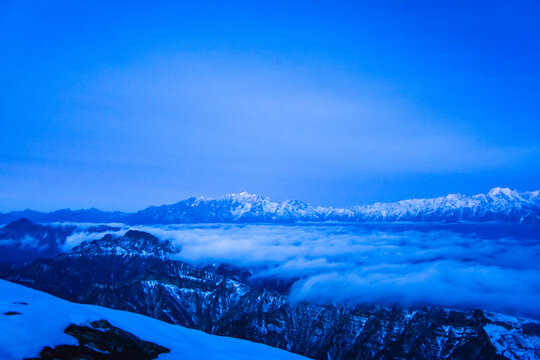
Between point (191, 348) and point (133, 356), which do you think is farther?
point (191, 348)

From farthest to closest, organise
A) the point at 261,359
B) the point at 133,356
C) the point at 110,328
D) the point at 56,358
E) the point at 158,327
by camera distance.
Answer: the point at 158,327 < the point at 261,359 < the point at 110,328 < the point at 133,356 < the point at 56,358

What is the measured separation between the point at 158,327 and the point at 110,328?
11.3 meters

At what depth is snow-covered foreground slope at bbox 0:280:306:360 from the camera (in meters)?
28.1

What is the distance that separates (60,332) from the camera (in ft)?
104

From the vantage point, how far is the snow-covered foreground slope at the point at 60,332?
28.1 m

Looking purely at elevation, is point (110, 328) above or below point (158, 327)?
above

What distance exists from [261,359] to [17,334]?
1011 inches

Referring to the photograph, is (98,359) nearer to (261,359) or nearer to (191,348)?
(191,348)

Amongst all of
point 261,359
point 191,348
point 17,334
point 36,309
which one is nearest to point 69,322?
point 36,309

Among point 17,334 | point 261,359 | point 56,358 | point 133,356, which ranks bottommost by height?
point 261,359

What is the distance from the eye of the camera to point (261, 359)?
4181 centimetres

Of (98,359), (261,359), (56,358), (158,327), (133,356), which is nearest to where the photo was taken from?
(56,358)

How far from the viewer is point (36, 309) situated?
Result: 34094mm

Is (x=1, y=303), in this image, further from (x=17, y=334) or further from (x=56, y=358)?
(x=56, y=358)
